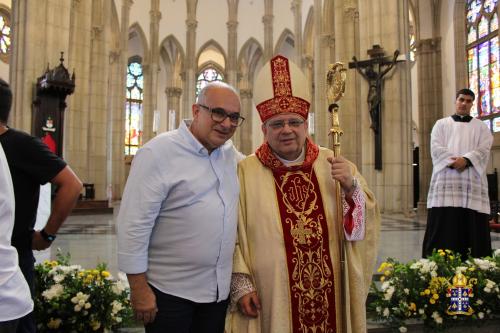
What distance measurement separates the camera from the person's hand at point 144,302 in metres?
1.82

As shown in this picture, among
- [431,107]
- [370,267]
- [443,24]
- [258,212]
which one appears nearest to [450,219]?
[370,267]

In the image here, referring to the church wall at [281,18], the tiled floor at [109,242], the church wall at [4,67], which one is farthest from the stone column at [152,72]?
the tiled floor at [109,242]

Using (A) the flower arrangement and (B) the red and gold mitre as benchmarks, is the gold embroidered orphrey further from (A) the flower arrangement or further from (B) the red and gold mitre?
(A) the flower arrangement

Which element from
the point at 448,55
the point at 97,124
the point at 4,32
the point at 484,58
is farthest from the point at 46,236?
the point at 4,32

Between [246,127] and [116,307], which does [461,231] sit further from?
[246,127]

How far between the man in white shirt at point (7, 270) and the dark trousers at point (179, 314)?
61 centimetres

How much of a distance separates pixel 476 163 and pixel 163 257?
3.65 m

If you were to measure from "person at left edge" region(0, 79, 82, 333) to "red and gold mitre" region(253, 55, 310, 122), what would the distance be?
0.99 m

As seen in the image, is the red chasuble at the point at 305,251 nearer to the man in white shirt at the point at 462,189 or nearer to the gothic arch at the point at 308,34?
the man in white shirt at the point at 462,189

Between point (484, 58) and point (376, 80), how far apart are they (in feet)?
25.2

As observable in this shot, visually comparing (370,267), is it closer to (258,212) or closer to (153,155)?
(258,212)

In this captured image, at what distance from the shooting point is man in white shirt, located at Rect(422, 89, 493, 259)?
4434 millimetres

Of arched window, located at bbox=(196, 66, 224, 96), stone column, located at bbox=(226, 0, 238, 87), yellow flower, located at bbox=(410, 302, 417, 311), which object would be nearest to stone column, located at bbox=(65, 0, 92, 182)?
yellow flower, located at bbox=(410, 302, 417, 311)

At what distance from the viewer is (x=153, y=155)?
186 centimetres
